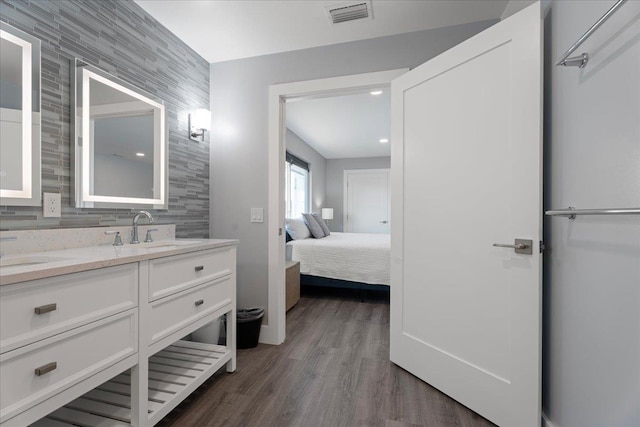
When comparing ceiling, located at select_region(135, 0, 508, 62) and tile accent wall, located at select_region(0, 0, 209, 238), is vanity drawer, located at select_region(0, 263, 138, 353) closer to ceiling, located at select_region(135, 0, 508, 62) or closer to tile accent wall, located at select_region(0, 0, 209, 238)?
tile accent wall, located at select_region(0, 0, 209, 238)

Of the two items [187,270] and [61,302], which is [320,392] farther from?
[61,302]

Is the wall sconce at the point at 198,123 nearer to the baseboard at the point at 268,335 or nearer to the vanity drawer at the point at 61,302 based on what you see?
the vanity drawer at the point at 61,302

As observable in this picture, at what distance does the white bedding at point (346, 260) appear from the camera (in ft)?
11.7

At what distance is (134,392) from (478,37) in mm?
2394

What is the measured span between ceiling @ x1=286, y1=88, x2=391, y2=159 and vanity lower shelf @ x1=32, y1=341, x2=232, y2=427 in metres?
2.49

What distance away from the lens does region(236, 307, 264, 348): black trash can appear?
234 centimetres

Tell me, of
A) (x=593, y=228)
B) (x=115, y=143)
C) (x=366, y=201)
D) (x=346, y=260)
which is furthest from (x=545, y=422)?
(x=366, y=201)

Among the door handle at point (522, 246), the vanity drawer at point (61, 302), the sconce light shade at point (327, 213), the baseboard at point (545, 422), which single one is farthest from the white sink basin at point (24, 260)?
the sconce light shade at point (327, 213)

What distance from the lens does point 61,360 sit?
3.28 feet

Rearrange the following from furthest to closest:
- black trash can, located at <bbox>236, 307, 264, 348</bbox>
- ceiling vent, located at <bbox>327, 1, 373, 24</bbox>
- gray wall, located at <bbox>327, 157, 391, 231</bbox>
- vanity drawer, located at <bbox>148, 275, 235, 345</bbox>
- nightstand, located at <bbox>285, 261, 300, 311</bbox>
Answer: gray wall, located at <bbox>327, 157, 391, 231</bbox>
nightstand, located at <bbox>285, 261, 300, 311</bbox>
black trash can, located at <bbox>236, 307, 264, 348</bbox>
ceiling vent, located at <bbox>327, 1, 373, 24</bbox>
vanity drawer, located at <bbox>148, 275, 235, 345</bbox>

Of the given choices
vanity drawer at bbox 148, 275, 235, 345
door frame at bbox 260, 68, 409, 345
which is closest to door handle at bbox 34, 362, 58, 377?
vanity drawer at bbox 148, 275, 235, 345

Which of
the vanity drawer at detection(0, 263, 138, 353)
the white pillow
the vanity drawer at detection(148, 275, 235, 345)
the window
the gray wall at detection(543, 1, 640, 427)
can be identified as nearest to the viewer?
the vanity drawer at detection(0, 263, 138, 353)

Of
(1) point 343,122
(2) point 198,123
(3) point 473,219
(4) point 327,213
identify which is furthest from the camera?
(4) point 327,213

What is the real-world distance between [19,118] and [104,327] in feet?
3.34
